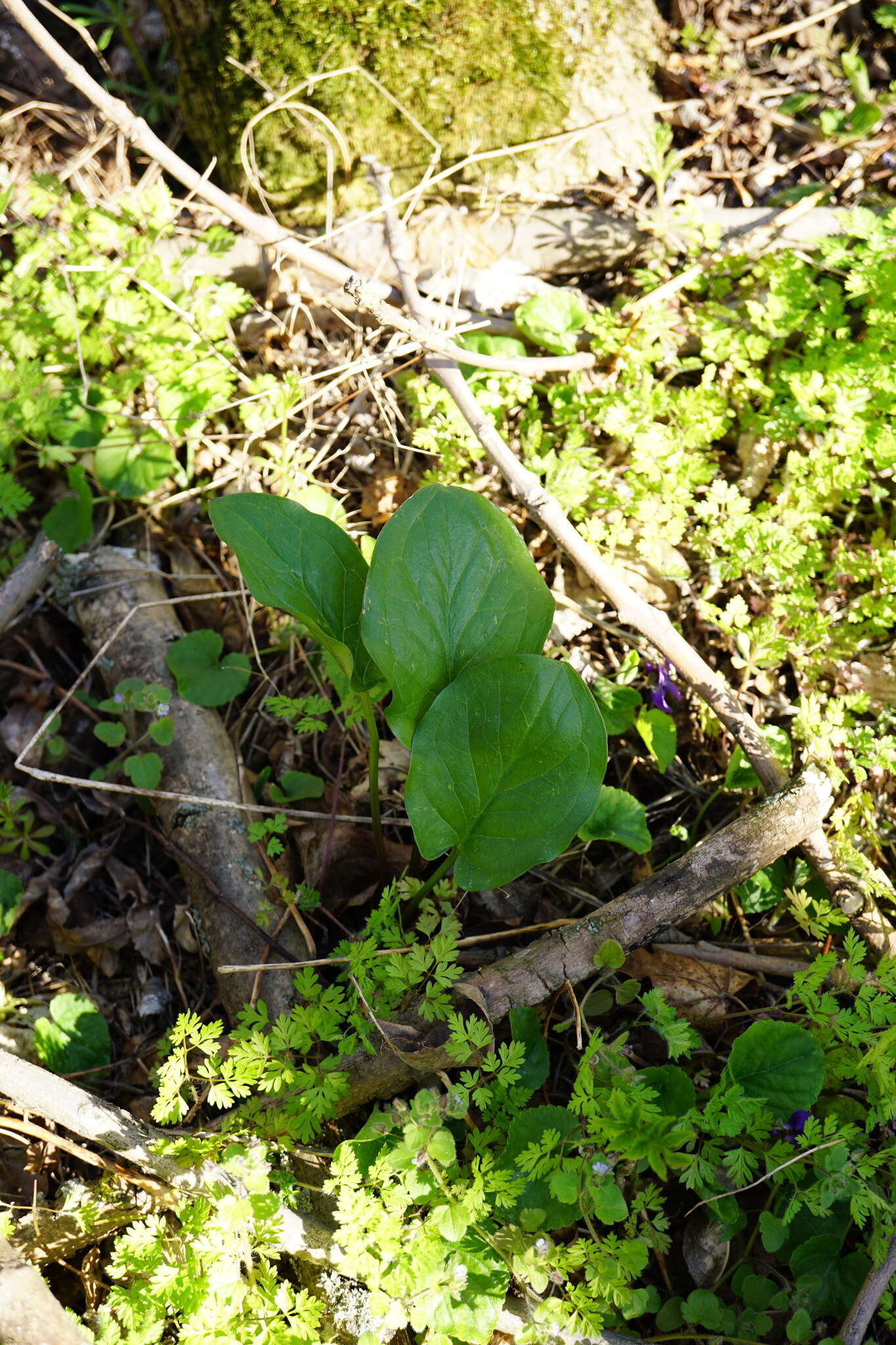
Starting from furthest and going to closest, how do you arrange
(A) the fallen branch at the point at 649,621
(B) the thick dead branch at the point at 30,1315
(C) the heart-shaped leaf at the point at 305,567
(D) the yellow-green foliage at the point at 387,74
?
(D) the yellow-green foliage at the point at 387,74
(A) the fallen branch at the point at 649,621
(C) the heart-shaped leaf at the point at 305,567
(B) the thick dead branch at the point at 30,1315

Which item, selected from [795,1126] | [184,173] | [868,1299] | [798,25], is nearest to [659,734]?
[795,1126]

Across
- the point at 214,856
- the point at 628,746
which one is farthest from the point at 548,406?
the point at 214,856

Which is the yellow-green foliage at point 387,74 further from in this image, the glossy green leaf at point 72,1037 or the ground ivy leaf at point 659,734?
the glossy green leaf at point 72,1037

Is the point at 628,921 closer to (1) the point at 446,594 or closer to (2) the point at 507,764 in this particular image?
(2) the point at 507,764

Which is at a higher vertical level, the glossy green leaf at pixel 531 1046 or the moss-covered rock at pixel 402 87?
the moss-covered rock at pixel 402 87

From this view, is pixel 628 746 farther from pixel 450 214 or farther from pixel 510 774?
pixel 450 214

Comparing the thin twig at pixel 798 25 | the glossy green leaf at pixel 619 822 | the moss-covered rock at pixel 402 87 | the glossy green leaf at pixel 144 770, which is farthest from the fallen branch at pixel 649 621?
the thin twig at pixel 798 25

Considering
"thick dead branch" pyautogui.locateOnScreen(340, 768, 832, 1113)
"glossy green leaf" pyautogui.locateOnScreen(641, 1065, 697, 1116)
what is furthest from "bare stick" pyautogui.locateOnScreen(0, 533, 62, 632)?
"glossy green leaf" pyautogui.locateOnScreen(641, 1065, 697, 1116)
